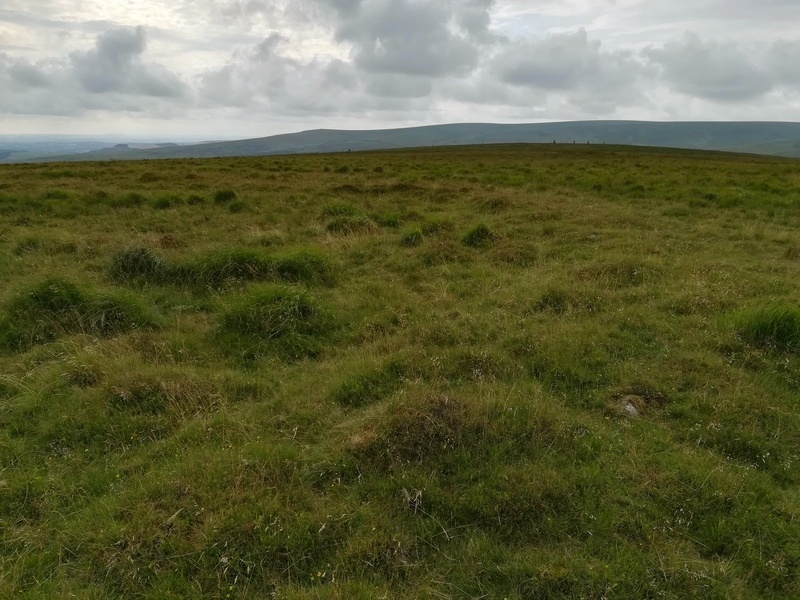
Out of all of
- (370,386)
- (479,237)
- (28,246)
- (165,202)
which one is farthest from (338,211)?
(370,386)

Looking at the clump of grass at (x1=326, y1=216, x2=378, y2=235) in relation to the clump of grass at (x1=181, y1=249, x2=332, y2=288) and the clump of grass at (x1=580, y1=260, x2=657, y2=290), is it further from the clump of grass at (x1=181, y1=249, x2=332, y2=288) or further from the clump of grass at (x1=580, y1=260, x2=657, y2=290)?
the clump of grass at (x1=580, y1=260, x2=657, y2=290)

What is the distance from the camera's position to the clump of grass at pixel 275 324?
7.03 meters

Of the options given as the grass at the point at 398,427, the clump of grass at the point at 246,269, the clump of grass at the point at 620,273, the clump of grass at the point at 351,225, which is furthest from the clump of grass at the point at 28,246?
the clump of grass at the point at 620,273

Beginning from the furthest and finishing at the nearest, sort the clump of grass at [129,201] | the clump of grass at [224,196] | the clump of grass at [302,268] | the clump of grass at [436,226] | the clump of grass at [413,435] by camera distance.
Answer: the clump of grass at [224,196]
the clump of grass at [129,201]
the clump of grass at [436,226]
the clump of grass at [302,268]
the clump of grass at [413,435]

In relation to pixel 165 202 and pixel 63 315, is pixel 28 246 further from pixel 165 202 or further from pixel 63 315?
pixel 165 202

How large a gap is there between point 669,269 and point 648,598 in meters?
8.31

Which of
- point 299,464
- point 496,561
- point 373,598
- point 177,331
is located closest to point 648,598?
point 496,561

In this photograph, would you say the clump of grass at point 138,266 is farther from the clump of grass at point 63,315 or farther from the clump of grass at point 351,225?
the clump of grass at point 351,225

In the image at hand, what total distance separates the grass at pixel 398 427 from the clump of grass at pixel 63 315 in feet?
0.13

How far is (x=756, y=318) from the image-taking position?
709 centimetres

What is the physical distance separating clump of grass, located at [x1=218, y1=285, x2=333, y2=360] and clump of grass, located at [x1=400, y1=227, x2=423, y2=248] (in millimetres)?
4984

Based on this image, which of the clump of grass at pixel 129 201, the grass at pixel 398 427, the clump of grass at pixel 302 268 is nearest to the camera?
the grass at pixel 398 427

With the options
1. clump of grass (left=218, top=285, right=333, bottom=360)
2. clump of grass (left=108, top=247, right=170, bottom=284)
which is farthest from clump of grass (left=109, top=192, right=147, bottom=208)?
clump of grass (left=218, top=285, right=333, bottom=360)

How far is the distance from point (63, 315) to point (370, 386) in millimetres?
4945
